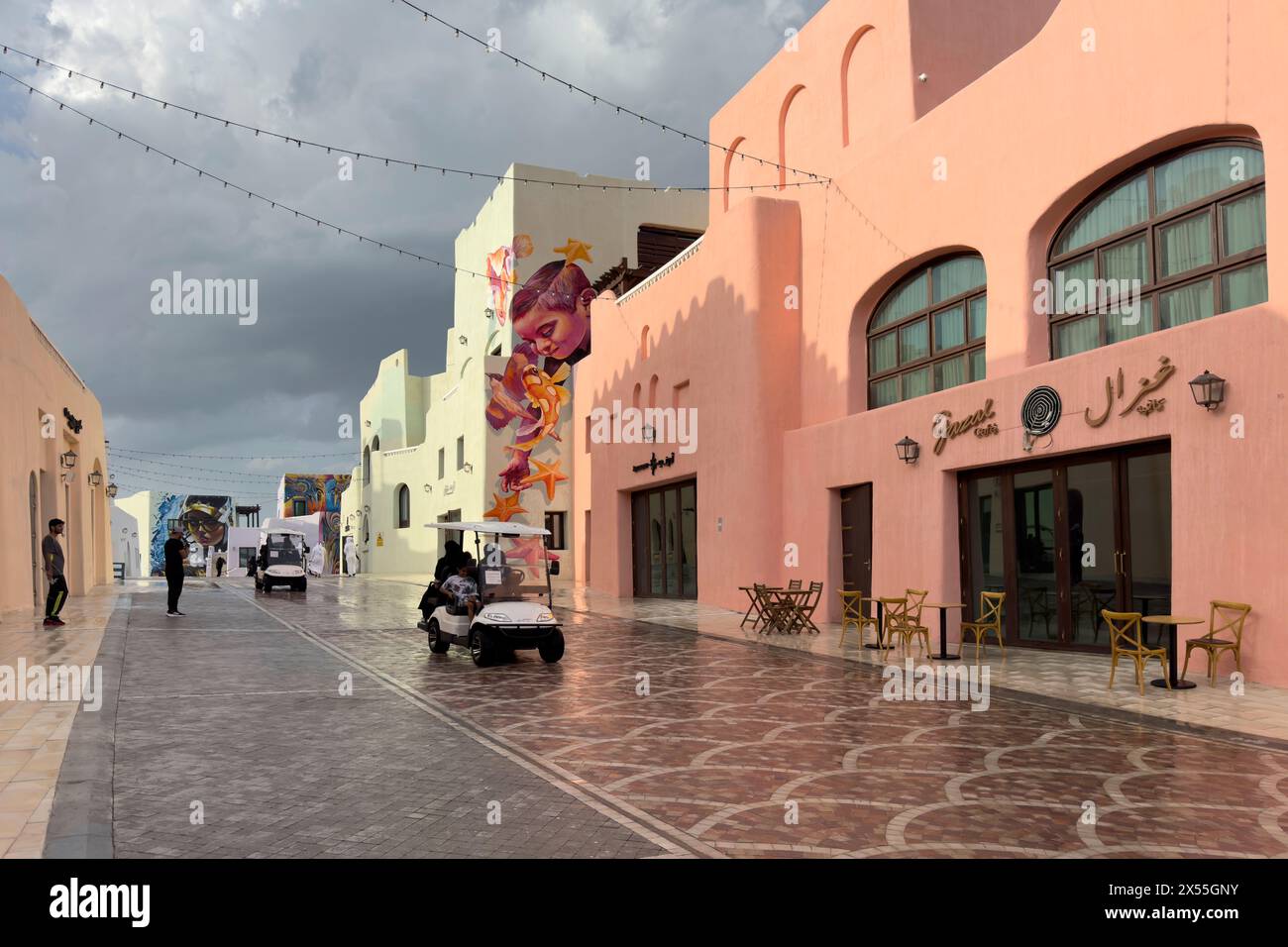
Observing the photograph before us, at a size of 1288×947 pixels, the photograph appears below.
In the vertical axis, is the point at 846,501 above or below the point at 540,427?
below

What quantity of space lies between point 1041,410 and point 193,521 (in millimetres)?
76621

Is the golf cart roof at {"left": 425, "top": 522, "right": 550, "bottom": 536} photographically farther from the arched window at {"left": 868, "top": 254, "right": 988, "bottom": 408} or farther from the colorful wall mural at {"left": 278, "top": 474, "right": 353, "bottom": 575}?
the colorful wall mural at {"left": 278, "top": 474, "right": 353, "bottom": 575}

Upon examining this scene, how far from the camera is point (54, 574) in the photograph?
15078 mm

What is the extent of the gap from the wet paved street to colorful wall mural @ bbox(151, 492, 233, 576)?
72437 mm

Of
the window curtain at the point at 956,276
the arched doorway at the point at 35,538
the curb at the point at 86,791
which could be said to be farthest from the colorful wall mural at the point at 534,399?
the curb at the point at 86,791

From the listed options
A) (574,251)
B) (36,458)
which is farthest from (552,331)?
(36,458)

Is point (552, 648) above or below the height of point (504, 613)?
below

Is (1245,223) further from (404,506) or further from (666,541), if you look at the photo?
(404,506)

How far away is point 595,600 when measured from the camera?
79.3 feet

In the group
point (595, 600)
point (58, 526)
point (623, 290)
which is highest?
point (623, 290)
